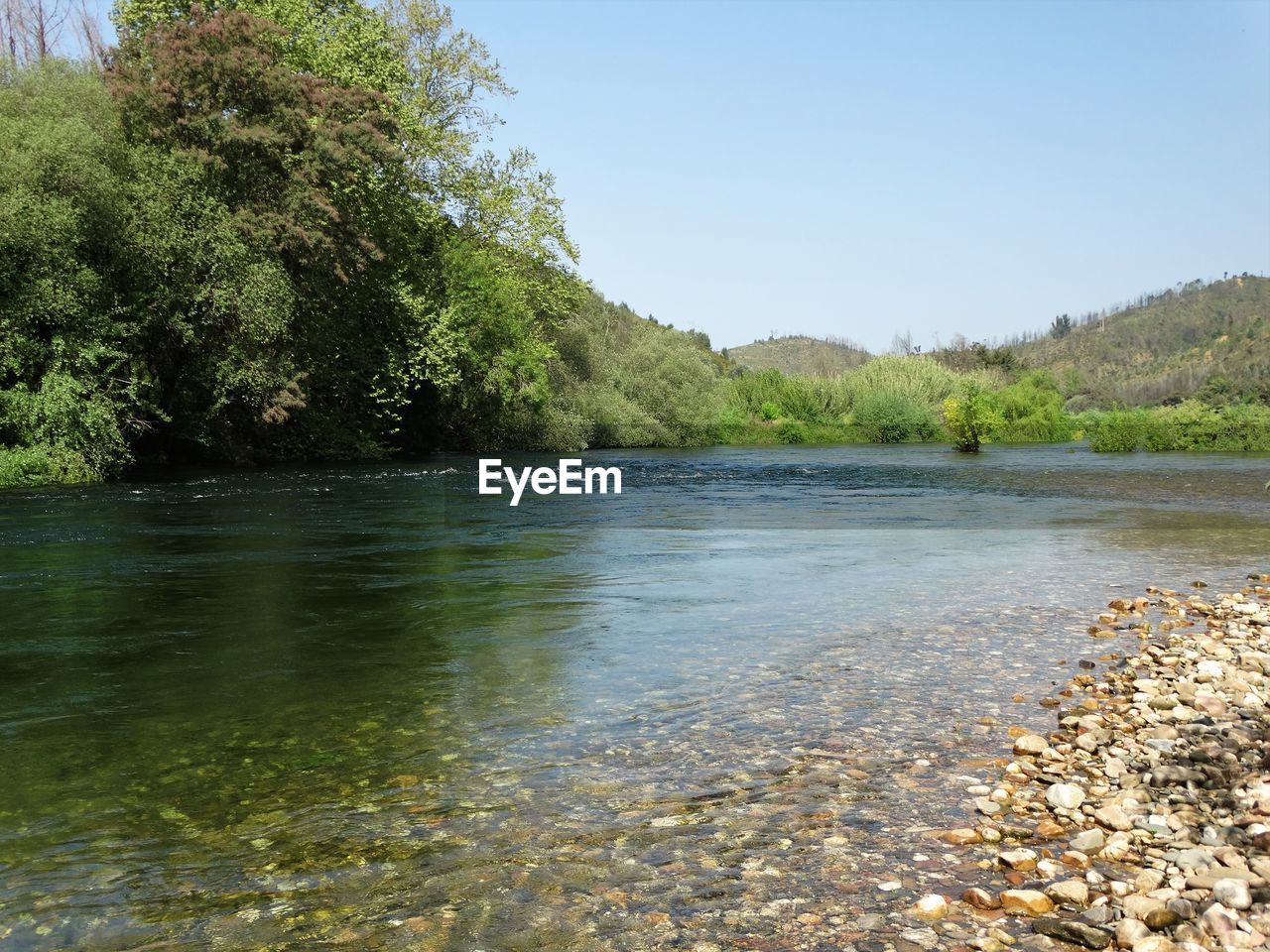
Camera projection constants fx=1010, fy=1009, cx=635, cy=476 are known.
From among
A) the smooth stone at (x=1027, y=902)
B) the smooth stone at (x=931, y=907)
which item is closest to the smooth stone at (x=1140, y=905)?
Result: the smooth stone at (x=1027, y=902)

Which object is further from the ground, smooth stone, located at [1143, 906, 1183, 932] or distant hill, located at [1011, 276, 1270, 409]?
distant hill, located at [1011, 276, 1270, 409]

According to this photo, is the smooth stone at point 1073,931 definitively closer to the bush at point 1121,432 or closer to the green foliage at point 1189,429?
the green foliage at point 1189,429

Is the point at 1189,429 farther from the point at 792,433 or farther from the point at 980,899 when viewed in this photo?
the point at 980,899

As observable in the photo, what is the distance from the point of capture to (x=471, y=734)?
6.52 metres

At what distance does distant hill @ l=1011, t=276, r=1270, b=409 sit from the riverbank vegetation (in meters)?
63.3

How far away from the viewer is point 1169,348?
139500 millimetres

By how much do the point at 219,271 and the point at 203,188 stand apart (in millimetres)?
2974

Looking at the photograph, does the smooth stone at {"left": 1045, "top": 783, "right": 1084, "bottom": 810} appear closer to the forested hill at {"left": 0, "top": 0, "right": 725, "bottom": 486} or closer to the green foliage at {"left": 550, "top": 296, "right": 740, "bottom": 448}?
the forested hill at {"left": 0, "top": 0, "right": 725, "bottom": 486}

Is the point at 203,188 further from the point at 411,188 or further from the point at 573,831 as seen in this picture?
the point at 573,831

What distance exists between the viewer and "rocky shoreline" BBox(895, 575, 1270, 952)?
3.83 metres

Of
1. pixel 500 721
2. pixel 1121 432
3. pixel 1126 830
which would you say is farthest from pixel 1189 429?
pixel 1126 830

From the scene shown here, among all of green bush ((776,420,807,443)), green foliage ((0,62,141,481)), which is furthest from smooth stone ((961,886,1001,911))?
green bush ((776,420,807,443))

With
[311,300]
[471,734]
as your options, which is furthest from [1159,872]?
[311,300]

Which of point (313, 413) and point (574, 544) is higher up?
point (313, 413)
